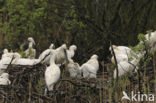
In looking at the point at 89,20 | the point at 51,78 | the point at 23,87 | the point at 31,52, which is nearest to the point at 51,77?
the point at 51,78

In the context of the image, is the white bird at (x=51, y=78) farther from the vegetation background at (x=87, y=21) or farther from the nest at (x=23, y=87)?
the vegetation background at (x=87, y=21)

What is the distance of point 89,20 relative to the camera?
10.7 m

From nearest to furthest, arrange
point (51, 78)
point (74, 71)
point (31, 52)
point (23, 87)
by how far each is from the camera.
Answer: point (23, 87) < point (51, 78) < point (74, 71) < point (31, 52)

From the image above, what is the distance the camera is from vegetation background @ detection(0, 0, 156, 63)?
34.8ft

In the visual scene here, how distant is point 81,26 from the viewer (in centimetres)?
1055

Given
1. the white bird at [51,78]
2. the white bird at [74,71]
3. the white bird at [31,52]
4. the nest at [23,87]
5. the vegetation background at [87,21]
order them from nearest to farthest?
the nest at [23,87] < the white bird at [51,78] < the white bird at [74,71] < the white bird at [31,52] < the vegetation background at [87,21]

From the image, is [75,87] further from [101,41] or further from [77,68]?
[101,41]

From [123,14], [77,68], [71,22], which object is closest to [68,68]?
[77,68]

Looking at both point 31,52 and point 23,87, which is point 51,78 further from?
point 31,52

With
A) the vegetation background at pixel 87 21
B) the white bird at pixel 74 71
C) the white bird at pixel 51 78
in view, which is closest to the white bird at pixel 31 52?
the vegetation background at pixel 87 21

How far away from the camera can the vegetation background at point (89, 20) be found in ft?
34.8

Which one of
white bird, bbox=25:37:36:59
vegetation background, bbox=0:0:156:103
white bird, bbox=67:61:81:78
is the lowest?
white bird, bbox=67:61:81:78

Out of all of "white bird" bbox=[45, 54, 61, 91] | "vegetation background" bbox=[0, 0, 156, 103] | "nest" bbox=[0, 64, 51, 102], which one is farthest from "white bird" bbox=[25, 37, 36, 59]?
"white bird" bbox=[45, 54, 61, 91]

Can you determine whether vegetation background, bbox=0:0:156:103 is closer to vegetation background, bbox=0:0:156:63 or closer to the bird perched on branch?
vegetation background, bbox=0:0:156:63
